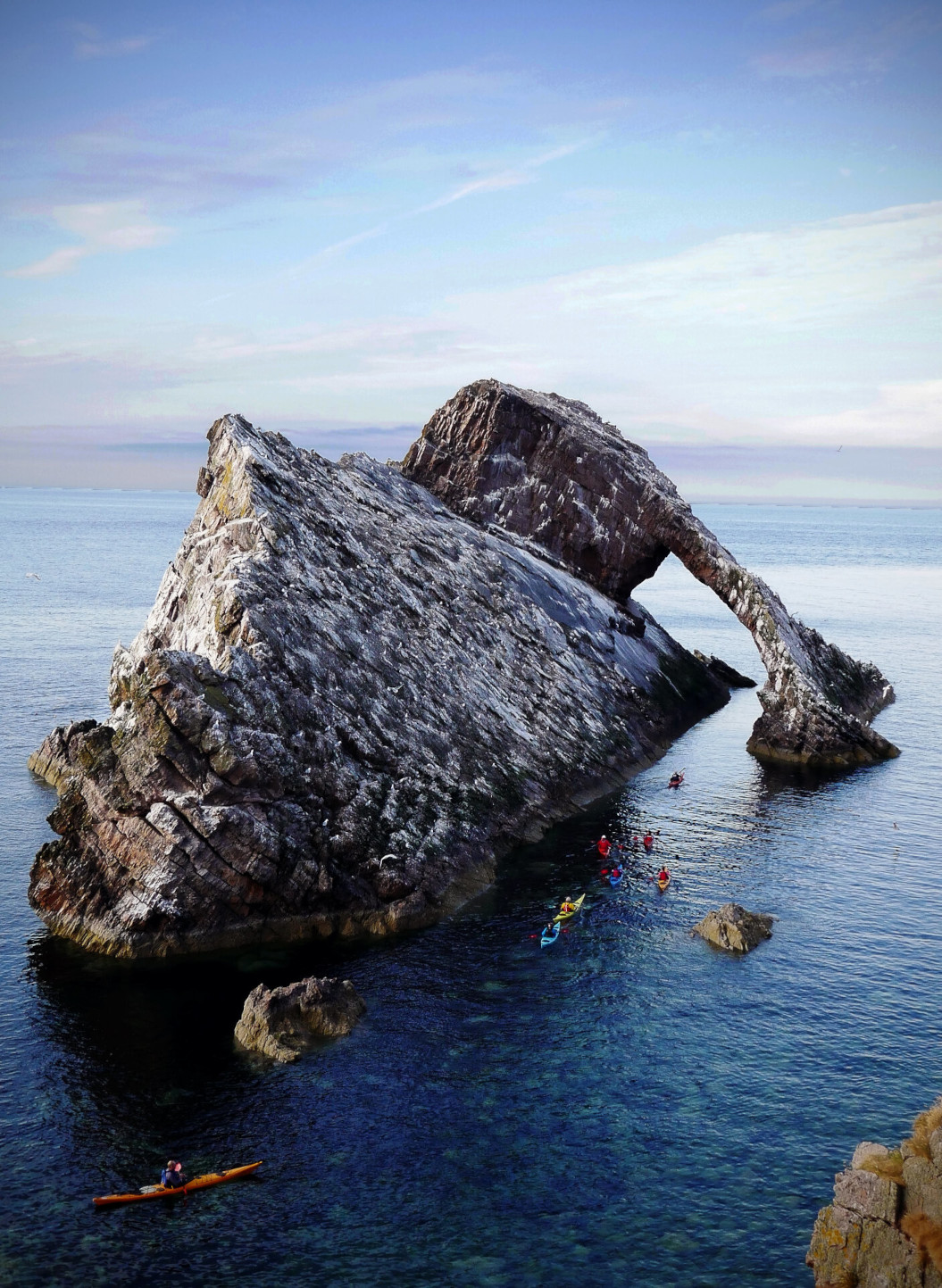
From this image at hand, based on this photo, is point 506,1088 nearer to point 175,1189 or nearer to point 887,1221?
point 175,1189

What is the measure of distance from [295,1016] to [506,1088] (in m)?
10.7

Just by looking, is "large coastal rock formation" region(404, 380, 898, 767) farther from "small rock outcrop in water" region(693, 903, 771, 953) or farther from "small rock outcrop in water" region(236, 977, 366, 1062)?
"small rock outcrop in water" region(236, 977, 366, 1062)

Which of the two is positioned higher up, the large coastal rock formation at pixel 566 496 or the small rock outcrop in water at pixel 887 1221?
the large coastal rock formation at pixel 566 496

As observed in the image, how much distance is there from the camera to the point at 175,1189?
37438 mm

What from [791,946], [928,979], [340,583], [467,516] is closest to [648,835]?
[791,946]

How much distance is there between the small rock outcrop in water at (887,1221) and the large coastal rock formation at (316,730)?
31.6 metres

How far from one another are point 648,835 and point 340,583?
2924 centimetres

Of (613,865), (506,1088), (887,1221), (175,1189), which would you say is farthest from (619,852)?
(887,1221)

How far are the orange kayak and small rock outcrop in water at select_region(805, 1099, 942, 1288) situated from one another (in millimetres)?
20644

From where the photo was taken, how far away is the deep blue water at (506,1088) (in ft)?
116

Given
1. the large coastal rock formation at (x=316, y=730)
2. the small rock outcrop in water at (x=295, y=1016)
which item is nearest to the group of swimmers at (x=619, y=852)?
the large coastal rock formation at (x=316, y=730)

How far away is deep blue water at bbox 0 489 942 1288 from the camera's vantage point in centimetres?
3544

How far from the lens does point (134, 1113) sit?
1673 inches

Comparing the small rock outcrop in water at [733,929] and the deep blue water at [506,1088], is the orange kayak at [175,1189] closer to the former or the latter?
the deep blue water at [506,1088]
